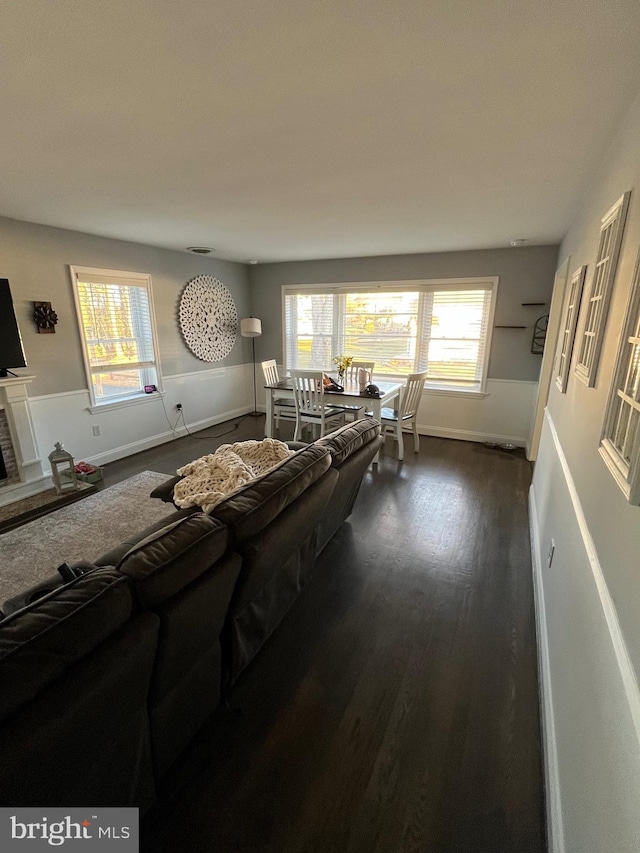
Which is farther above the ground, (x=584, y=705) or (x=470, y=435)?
(x=584, y=705)

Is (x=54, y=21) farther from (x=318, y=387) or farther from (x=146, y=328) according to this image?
(x=146, y=328)

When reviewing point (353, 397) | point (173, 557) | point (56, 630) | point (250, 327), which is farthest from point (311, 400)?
point (56, 630)

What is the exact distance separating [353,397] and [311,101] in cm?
293

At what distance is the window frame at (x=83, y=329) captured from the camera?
12.5 feet

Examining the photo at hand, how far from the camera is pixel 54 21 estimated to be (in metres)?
1.08

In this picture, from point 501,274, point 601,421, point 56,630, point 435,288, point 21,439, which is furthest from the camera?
point 435,288

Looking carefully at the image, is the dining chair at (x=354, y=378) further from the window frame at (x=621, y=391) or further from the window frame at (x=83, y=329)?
the window frame at (x=621, y=391)

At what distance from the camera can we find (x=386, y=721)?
154cm

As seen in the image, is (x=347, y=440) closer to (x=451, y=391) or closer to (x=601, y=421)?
(x=601, y=421)

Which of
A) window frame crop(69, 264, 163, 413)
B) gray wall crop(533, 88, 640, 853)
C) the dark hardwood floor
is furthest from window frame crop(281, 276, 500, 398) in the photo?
the dark hardwood floor

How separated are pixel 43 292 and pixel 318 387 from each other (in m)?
2.80

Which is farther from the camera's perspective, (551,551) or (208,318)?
(208,318)

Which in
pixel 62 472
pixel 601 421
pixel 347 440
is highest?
pixel 601 421

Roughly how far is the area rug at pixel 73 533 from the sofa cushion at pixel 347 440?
175 centimetres
